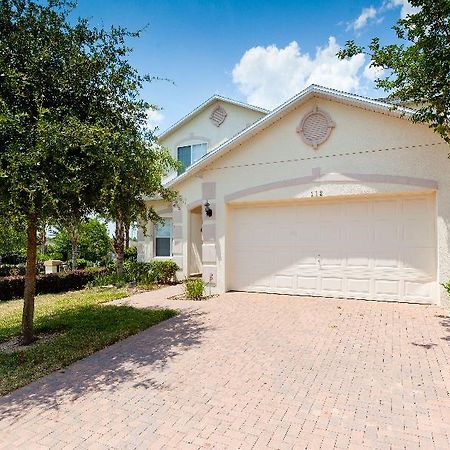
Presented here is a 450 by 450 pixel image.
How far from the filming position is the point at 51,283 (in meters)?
13.4

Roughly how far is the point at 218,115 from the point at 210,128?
80cm

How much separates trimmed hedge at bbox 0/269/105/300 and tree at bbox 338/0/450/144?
12.2m

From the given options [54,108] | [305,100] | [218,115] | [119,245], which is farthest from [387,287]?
[218,115]

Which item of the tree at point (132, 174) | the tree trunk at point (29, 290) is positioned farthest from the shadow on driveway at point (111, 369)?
the tree at point (132, 174)

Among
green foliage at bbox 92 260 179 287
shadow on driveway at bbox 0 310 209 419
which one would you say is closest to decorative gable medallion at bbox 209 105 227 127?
green foliage at bbox 92 260 179 287

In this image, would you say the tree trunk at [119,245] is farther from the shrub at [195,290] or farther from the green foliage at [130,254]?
the shrub at [195,290]

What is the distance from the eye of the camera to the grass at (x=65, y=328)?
5508 millimetres

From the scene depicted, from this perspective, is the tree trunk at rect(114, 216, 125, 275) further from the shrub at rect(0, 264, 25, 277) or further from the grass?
the shrub at rect(0, 264, 25, 277)

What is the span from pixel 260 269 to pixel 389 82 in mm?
6059

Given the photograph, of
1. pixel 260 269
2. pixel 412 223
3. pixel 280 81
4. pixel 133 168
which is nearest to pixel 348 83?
pixel 280 81

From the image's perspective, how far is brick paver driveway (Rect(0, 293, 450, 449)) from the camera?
3.56 meters

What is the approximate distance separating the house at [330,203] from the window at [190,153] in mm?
7258

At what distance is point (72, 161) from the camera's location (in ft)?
18.8

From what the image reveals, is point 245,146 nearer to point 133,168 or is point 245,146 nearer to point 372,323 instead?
point 133,168
